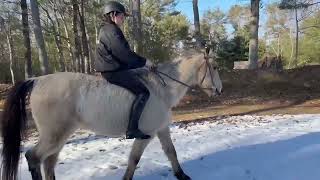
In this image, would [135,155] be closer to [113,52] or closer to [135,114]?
[135,114]

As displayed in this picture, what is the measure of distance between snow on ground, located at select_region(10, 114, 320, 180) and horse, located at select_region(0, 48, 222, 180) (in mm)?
807

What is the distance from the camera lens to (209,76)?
6398mm

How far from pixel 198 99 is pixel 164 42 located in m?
29.2

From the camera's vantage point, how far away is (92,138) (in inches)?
395

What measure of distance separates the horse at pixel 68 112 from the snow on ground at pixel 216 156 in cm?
81

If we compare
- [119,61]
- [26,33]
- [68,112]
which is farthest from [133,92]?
[26,33]

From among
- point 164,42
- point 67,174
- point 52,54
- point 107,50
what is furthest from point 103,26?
point 52,54

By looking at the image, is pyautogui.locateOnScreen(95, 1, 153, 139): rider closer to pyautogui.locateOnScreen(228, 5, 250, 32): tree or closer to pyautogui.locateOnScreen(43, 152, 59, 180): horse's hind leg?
pyautogui.locateOnScreen(43, 152, 59, 180): horse's hind leg

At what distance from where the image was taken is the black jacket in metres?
5.61

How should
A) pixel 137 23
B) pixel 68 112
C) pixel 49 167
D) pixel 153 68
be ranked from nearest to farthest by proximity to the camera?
pixel 68 112
pixel 49 167
pixel 153 68
pixel 137 23

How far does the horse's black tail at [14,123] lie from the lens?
5.69 m

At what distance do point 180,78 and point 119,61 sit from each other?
1.00 metres

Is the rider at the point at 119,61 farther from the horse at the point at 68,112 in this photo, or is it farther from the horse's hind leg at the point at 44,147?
the horse's hind leg at the point at 44,147

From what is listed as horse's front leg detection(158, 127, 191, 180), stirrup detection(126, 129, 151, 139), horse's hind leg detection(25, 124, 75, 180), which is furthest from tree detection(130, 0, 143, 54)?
horse's hind leg detection(25, 124, 75, 180)
